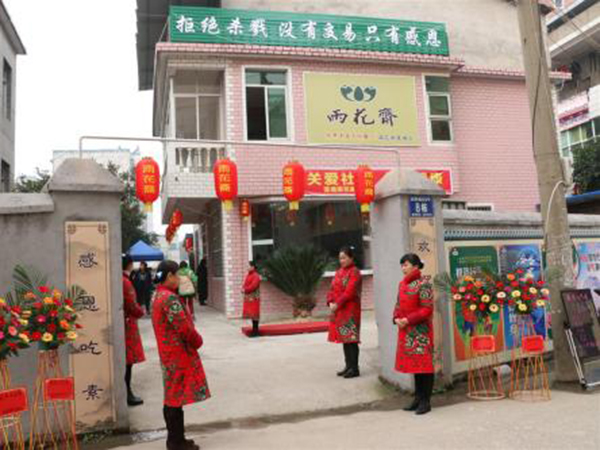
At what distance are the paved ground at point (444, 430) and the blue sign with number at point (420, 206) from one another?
206 cm

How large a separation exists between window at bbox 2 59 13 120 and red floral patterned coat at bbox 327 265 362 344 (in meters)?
16.9

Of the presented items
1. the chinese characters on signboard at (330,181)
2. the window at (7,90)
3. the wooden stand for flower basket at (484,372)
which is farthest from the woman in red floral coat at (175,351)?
the window at (7,90)

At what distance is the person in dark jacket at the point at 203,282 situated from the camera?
17.6 m

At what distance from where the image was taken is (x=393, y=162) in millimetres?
13633

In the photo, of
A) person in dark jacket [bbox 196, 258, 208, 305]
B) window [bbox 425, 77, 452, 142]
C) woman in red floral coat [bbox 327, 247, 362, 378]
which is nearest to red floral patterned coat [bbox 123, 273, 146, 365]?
woman in red floral coat [bbox 327, 247, 362, 378]

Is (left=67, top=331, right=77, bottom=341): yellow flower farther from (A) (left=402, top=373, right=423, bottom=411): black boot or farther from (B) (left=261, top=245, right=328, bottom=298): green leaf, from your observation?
(B) (left=261, top=245, right=328, bottom=298): green leaf

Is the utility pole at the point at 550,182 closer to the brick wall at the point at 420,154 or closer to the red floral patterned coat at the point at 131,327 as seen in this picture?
the red floral patterned coat at the point at 131,327

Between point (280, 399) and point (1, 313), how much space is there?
3053mm

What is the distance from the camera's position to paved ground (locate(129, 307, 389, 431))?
18.6ft

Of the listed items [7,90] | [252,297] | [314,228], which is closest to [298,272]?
[314,228]

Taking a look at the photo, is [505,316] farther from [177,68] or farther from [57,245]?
[177,68]

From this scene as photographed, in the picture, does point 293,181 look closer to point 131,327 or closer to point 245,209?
point 245,209

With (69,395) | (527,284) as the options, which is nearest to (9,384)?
(69,395)

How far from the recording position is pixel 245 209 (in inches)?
497
